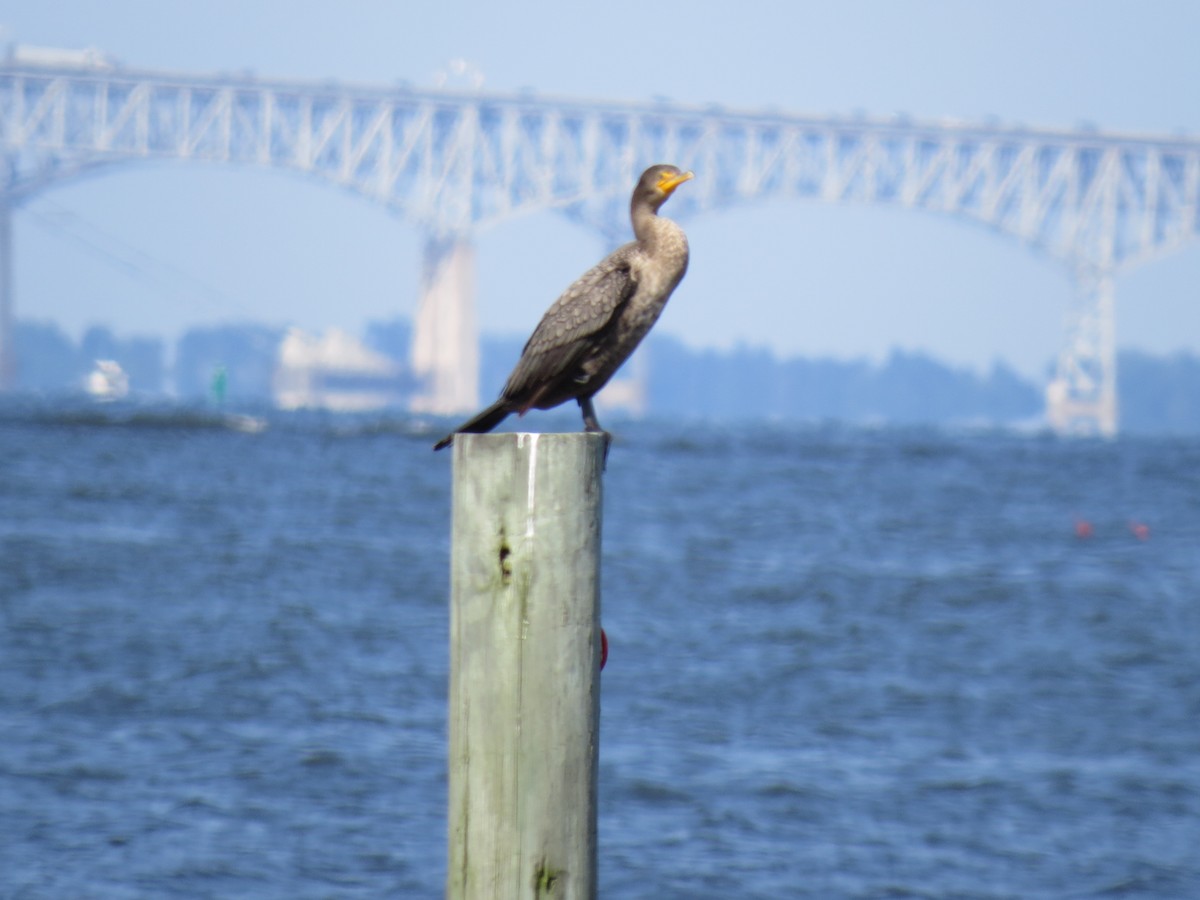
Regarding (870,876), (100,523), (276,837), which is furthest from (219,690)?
(100,523)

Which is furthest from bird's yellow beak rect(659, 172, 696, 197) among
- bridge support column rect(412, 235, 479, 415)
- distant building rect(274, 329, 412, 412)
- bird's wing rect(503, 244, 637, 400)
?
distant building rect(274, 329, 412, 412)

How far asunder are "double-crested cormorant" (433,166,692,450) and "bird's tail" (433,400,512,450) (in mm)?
286

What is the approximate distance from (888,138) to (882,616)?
7186cm

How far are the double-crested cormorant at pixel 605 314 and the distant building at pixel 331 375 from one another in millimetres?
98495

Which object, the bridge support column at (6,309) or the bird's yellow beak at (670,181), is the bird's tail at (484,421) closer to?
the bird's yellow beak at (670,181)

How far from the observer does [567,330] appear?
490cm

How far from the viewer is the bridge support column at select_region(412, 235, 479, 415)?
92.1m

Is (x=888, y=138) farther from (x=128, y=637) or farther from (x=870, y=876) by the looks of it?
(x=870, y=876)

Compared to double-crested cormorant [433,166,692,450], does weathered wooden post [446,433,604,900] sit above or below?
below

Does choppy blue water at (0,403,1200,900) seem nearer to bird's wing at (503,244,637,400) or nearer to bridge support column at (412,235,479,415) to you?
bird's wing at (503,244,637,400)

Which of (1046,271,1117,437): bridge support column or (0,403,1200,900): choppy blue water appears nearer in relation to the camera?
(0,403,1200,900): choppy blue water

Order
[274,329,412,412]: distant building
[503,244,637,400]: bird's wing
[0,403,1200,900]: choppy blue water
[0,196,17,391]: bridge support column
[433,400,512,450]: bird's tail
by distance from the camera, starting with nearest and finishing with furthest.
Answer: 1. [433,400,512,450]: bird's tail
2. [503,244,637,400]: bird's wing
3. [0,403,1200,900]: choppy blue water
4. [0,196,17,391]: bridge support column
5. [274,329,412,412]: distant building

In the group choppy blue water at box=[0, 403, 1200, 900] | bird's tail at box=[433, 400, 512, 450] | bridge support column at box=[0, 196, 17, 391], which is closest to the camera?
bird's tail at box=[433, 400, 512, 450]

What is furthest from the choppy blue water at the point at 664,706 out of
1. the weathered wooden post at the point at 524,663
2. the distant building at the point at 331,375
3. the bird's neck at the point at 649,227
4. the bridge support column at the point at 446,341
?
the distant building at the point at 331,375
